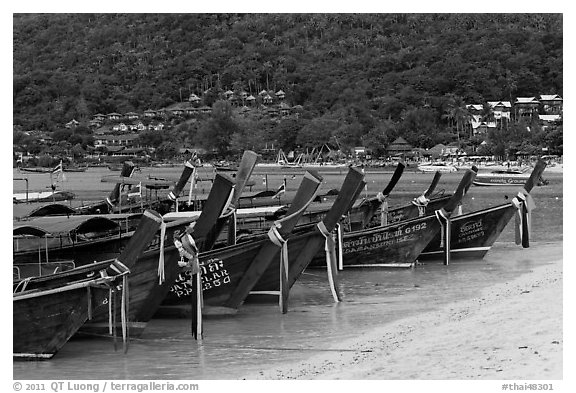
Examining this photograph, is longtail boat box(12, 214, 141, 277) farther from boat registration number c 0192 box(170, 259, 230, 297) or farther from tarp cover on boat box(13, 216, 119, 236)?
boat registration number c 0192 box(170, 259, 230, 297)

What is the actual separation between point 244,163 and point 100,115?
3784 inches

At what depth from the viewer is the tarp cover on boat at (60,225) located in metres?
15.3

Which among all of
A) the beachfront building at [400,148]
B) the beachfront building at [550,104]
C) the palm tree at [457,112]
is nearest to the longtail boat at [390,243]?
the beachfront building at [550,104]

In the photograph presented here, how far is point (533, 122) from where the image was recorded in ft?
281

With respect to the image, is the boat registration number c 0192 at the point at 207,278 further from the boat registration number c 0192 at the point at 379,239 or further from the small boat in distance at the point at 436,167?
the small boat in distance at the point at 436,167

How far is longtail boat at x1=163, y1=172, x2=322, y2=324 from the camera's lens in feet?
46.6

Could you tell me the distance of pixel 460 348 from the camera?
12398 mm

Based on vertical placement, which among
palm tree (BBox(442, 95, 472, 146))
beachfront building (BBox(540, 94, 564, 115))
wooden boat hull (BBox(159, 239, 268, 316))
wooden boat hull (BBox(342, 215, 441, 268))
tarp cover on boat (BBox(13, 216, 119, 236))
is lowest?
palm tree (BBox(442, 95, 472, 146))

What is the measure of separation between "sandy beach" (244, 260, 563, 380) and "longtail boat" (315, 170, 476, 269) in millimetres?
4437

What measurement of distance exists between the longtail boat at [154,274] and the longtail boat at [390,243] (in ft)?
21.5

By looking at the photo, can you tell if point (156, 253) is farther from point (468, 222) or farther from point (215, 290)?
point (468, 222)

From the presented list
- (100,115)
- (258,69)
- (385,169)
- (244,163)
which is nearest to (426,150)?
(385,169)

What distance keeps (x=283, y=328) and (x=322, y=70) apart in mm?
93386

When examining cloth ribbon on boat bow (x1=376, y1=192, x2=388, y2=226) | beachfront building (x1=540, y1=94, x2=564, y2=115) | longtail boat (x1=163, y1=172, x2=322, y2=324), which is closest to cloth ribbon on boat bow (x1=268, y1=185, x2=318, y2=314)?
longtail boat (x1=163, y1=172, x2=322, y2=324)
